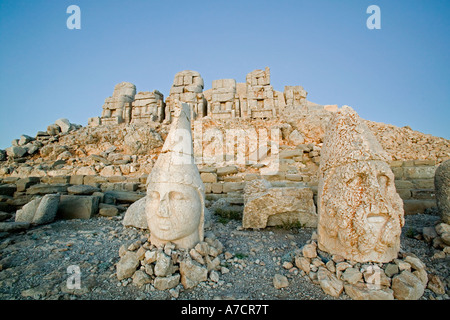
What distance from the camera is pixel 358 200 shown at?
104 inches

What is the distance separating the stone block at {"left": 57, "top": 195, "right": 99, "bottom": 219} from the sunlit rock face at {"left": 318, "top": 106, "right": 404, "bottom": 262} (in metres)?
5.43

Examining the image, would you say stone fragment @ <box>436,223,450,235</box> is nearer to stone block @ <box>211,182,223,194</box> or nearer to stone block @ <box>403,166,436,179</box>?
stone block @ <box>403,166,436,179</box>

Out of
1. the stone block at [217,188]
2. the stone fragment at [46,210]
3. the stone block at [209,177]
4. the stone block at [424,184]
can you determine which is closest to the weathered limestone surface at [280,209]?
the stone block at [217,188]

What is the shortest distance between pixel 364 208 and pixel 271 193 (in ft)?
7.16

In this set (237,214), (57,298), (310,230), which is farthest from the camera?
(237,214)

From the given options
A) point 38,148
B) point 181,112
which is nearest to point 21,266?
point 181,112

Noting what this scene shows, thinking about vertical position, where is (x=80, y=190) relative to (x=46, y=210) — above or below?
above

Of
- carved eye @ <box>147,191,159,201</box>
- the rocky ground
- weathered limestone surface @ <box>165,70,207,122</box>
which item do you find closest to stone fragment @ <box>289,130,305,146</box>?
weathered limestone surface @ <box>165,70,207,122</box>

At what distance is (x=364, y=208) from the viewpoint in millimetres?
2584

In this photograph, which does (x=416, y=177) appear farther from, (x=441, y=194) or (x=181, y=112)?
(x=181, y=112)

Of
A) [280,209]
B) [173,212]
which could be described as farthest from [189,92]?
[173,212]

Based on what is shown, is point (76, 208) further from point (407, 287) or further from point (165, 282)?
point (407, 287)

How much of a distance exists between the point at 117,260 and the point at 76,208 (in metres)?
3.18

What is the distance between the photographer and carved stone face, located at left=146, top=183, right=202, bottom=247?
9.68ft
